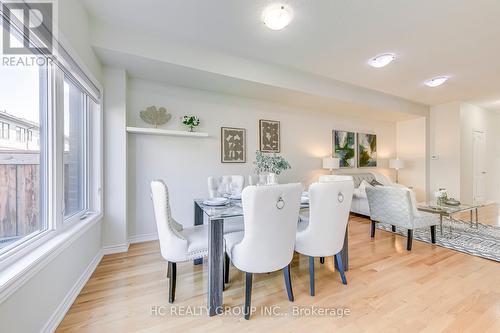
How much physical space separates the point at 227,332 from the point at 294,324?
0.48 m

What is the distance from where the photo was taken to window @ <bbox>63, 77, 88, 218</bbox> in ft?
6.42

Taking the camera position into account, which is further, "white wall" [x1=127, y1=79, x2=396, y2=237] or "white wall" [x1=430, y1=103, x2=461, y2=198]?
"white wall" [x1=430, y1=103, x2=461, y2=198]

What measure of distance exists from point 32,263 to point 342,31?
129 inches

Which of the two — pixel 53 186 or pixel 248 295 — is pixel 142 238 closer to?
pixel 53 186

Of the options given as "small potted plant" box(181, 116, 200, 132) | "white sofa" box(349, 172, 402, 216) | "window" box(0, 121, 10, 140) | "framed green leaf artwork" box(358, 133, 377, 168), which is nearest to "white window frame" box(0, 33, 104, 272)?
"window" box(0, 121, 10, 140)

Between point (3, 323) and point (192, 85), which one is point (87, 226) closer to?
point (3, 323)

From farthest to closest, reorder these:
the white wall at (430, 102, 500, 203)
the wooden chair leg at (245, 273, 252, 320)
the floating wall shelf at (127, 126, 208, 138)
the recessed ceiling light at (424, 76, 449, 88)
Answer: the white wall at (430, 102, 500, 203) → the recessed ceiling light at (424, 76, 449, 88) → the floating wall shelf at (127, 126, 208, 138) → the wooden chair leg at (245, 273, 252, 320)

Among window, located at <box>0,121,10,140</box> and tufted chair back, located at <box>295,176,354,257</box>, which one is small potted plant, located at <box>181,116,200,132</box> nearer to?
window, located at <box>0,121,10,140</box>

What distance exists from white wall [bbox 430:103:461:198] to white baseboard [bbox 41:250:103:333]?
272 inches

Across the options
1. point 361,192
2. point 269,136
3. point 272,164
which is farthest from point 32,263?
point 361,192

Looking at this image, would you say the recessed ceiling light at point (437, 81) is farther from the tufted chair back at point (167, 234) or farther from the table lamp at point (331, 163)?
the tufted chair back at point (167, 234)

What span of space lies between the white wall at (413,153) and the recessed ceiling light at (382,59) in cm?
353

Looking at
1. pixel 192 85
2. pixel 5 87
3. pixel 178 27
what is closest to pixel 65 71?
pixel 5 87

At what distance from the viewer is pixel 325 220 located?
1.82 meters
